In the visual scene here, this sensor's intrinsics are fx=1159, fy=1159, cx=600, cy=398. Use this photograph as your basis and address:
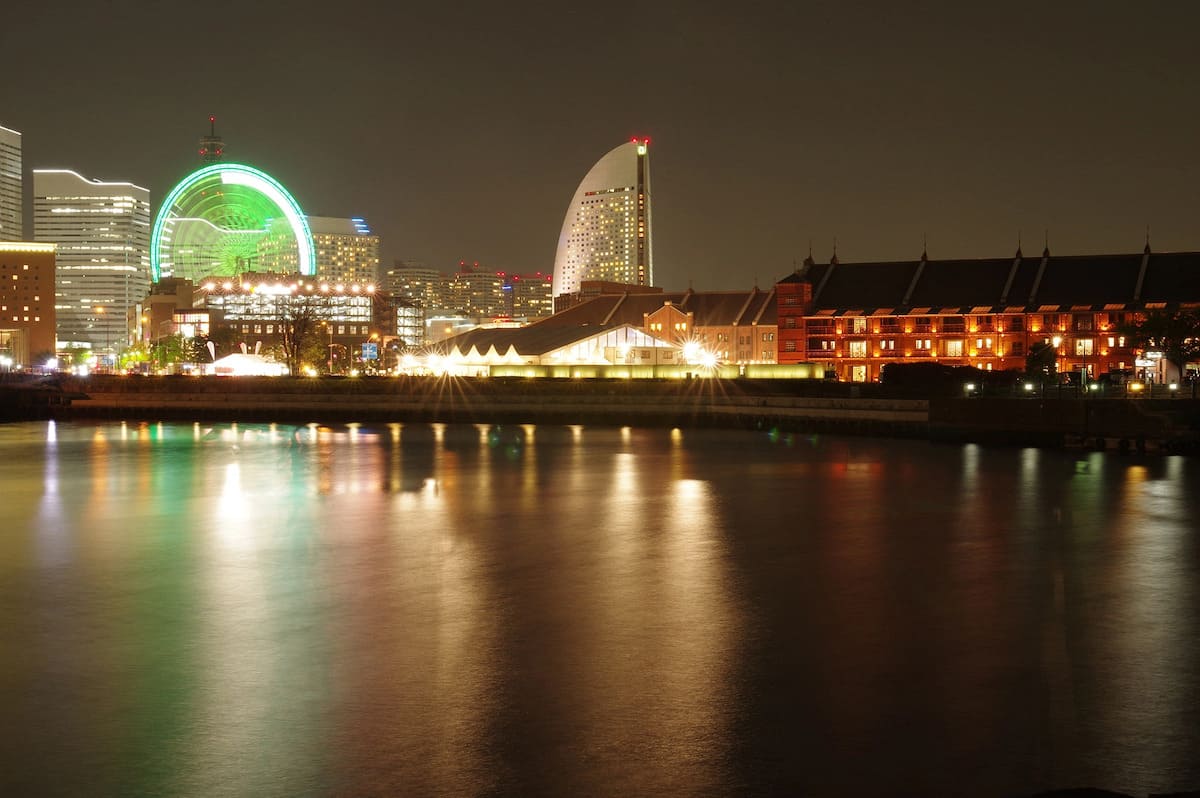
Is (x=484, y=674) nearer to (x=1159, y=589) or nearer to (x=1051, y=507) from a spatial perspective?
(x=1159, y=589)

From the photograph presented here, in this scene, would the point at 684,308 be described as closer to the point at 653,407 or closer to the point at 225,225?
the point at 653,407

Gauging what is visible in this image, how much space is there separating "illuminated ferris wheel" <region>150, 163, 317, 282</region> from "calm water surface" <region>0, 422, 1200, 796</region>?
111 metres

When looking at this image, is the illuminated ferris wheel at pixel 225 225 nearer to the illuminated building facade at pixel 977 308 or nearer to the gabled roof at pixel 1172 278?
the illuminated building facade at pixel 977 308

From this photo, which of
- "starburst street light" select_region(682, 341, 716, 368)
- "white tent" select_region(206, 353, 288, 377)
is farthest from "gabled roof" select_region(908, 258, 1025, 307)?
"white tent" select_region(206, 353, 288, 377)

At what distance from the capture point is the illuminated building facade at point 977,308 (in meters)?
101

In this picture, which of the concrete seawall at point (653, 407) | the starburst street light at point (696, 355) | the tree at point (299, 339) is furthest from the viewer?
the tree at point (299, 339)

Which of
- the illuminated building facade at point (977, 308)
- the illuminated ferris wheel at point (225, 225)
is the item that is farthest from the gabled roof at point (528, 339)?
the illuminated ferris wheel at point (225, 225)

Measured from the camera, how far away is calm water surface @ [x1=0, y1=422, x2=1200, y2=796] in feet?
38.2

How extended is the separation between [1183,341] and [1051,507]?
58.3 metres

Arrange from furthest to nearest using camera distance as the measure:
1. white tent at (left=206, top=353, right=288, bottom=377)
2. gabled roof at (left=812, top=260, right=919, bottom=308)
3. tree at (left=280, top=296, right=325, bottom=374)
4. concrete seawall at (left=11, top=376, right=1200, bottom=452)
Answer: tree at (left=280, top=296, right=325, bottom=374), white tent at (left=206, top=353, right=288, bottom=377), gabled roof at (left=812, top=260, right=919, bottom=308), concrete seawall at (left=11, top=376, right=1200, bottom=452)

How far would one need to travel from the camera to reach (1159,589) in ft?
68.5

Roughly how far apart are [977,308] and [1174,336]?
26.6 meters

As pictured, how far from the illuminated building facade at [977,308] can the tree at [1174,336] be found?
37.8 ft

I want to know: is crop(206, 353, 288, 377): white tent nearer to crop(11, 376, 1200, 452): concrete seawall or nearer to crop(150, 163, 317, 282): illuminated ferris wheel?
crop(11, 376, 1200, 452): concrete seawall
